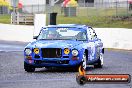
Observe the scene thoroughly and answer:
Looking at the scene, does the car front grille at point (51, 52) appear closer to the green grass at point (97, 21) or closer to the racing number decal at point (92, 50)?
the racing number decal at point (92, 50)

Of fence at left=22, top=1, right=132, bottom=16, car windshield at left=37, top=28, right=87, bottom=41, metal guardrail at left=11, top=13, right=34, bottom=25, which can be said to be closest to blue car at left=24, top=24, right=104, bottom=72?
car windshield at left=37, top=28, right=87, bottom=41

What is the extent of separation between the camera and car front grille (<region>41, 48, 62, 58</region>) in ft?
52.4

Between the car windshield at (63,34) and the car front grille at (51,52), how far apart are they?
1059 millimetres

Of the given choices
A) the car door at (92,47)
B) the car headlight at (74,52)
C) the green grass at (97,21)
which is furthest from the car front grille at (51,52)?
the green grass at (97,21)

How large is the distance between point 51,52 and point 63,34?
50.7 inches

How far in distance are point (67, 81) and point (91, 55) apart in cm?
410

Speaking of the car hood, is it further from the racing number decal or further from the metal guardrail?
the metal guardrail

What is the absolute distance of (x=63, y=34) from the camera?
1717 cm

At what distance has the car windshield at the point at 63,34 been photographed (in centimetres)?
1708

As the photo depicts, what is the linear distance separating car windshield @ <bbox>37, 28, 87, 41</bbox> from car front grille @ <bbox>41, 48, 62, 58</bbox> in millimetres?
1059

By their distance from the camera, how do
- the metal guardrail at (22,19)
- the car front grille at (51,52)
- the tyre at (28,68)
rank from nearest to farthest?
the car front grille at (51,52)
the tyre at (28,68)
the metal guardrail at (22,19)

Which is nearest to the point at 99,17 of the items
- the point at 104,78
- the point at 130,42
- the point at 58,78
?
the point at 130,42

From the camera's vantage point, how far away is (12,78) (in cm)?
1408

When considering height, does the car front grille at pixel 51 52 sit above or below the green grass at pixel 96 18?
above
